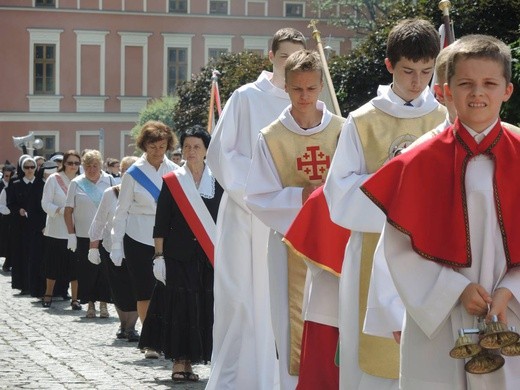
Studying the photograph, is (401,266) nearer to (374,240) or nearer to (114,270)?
(374,240)

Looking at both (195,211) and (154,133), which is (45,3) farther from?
(195,211)

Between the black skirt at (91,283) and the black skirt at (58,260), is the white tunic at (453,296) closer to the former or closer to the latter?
the black skirt at (91,283)

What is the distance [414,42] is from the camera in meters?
5.98

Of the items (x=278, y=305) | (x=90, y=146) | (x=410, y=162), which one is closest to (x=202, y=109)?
(x=90, y=146)

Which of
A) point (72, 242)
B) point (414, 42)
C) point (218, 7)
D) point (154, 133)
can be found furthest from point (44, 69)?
point (414, 42)

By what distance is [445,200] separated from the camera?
4395 millimetres

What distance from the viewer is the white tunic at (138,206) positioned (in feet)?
41.7

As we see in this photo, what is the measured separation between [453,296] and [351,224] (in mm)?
1581

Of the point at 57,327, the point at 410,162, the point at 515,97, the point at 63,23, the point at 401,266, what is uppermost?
the point at 63,23

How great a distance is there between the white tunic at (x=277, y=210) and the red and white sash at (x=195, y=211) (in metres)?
2.71

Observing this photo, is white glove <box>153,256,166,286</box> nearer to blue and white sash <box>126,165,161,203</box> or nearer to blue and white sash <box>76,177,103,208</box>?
blue and white sash <box>126,165,161,203</box>

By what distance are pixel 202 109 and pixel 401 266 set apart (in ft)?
132

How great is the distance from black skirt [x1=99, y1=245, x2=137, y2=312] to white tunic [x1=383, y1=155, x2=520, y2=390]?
369 inches

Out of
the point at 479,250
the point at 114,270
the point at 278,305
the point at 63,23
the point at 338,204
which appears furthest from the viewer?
the point at 63,23
